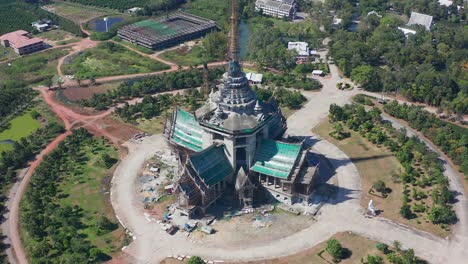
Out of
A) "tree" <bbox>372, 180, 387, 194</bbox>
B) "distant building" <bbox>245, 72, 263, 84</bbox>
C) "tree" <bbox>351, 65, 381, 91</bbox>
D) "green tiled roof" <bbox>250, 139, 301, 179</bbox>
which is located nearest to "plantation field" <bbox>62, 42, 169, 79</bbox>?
"distant building" <bbox>245, 72, 263, 84</bbox>

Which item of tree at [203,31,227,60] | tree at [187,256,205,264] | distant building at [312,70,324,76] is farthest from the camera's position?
tree at [203,31,227,60]

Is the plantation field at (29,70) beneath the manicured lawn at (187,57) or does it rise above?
beneath

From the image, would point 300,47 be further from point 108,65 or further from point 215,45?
point 108,65

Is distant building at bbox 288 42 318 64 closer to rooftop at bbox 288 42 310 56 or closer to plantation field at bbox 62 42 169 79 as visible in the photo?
rooftop at bbox 288 42 310 56

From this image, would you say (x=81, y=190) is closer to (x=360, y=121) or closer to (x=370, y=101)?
(x=360, y=121)

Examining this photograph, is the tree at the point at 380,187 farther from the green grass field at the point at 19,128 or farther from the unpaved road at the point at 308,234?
the green grass field at the point at 19,128

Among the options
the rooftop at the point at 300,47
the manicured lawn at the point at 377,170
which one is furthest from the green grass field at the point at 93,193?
the rooftop at the point at 300,47
